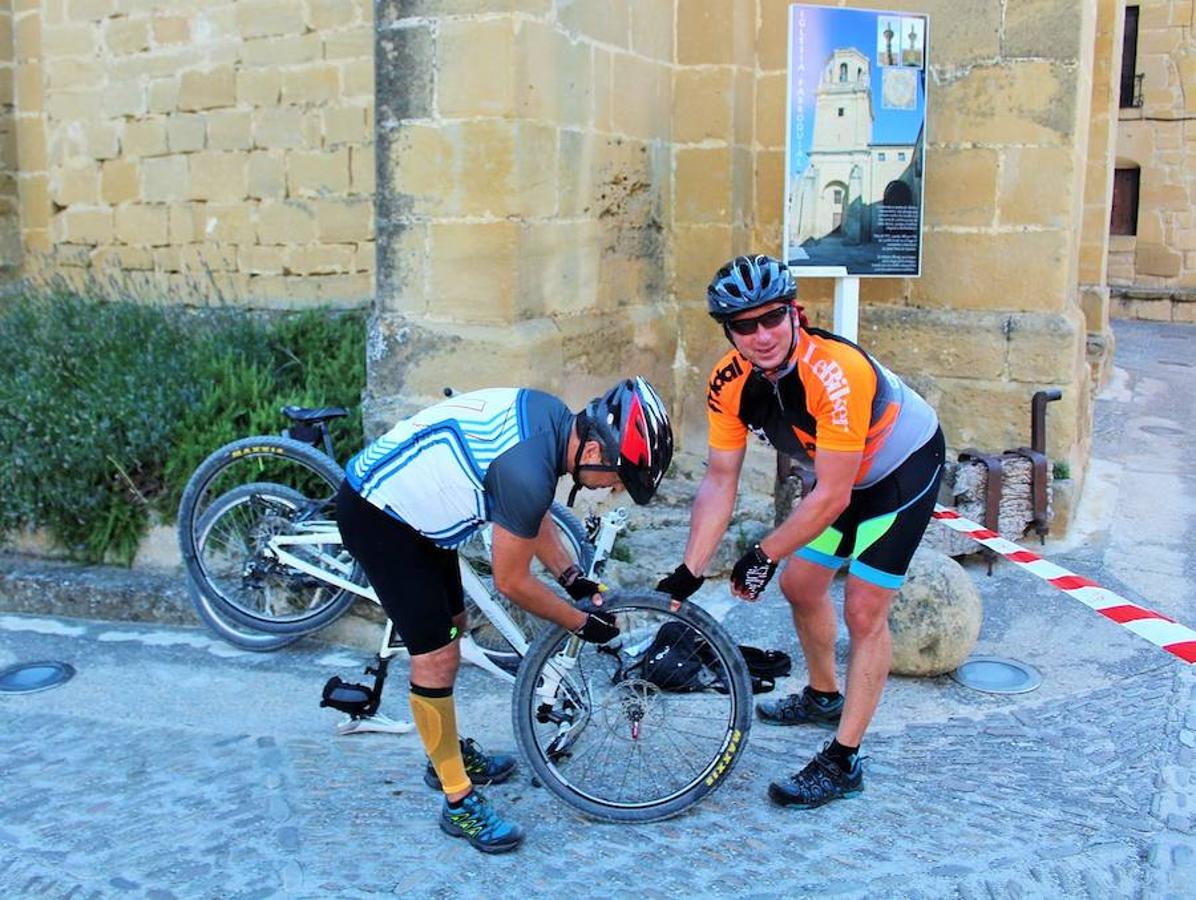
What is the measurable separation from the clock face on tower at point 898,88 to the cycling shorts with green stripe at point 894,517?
10.1 ft

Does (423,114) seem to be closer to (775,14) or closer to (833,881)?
(775,14)

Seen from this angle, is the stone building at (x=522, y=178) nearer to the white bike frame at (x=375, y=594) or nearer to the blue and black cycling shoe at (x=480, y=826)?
the white bike frame at (x=375, y=594)

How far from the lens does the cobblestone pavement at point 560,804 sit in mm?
3455

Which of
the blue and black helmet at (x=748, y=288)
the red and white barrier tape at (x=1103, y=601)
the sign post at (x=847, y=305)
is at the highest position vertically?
the blue and black helmet at (x=748, y=288)

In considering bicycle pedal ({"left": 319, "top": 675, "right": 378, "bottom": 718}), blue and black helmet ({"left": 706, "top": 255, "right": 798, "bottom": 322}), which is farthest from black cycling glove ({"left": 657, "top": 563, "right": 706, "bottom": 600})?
bicycle pedal ({"left": 319, "top": 675, "right": 378, "bottom": 718})

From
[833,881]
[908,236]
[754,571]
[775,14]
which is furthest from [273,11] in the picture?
[833,881]

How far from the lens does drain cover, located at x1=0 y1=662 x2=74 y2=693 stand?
16.2 ft

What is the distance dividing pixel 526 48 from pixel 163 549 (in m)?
2.87

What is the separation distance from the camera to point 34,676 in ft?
16.7

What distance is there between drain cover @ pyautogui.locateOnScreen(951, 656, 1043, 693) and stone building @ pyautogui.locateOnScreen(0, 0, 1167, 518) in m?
2.00

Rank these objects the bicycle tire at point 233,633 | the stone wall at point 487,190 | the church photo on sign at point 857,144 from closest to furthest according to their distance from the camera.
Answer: the bicycle tire at point 233,633 → the stone wall at point 487,190 → the church photo on sign at point 857,144

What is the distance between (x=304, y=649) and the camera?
531cm

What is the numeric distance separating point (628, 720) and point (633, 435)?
1.15 metres

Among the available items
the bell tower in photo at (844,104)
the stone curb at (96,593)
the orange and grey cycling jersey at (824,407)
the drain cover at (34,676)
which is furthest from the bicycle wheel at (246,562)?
the bell tower in photo at (844,104)
